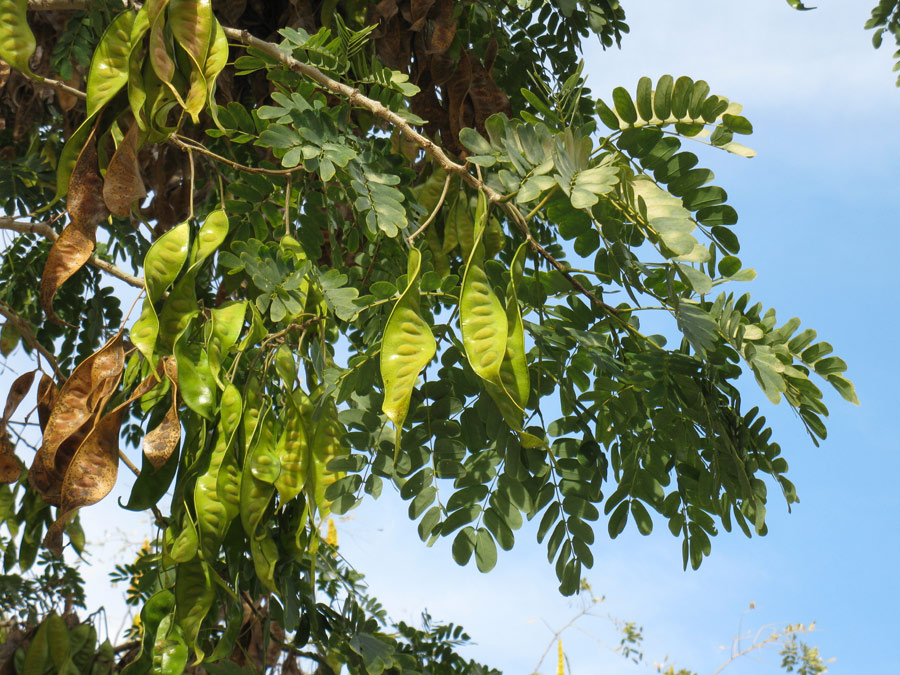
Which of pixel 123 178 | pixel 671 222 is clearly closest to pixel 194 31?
pixel 123 178

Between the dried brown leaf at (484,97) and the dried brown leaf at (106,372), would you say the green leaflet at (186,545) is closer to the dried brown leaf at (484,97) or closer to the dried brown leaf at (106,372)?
the dried brown leaf at (106,372)

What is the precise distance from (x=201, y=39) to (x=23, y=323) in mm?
892

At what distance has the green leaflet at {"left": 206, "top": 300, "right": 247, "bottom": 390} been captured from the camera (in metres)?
1.13

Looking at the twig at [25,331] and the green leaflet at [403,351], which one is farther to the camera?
the twig at [25,331]

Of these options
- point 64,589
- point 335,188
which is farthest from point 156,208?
point 64,589

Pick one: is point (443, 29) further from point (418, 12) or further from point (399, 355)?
point (399, 355)

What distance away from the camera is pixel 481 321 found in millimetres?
951

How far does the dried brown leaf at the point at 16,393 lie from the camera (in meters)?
1.68

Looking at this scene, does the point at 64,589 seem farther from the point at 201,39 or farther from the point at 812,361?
the point at 812,361

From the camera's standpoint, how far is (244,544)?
1189 mm

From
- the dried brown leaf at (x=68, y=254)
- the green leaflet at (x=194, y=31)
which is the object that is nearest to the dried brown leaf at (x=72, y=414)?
the dried brown leaf at (x=68, y=254)

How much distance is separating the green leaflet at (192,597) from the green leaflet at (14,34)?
0.76m

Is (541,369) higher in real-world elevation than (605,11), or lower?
lower

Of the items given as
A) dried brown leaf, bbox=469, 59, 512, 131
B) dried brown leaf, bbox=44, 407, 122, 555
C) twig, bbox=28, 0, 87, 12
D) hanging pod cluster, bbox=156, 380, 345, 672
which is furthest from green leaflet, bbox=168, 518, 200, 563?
dried brown leaf, bbox=469, 59, 512, 131
